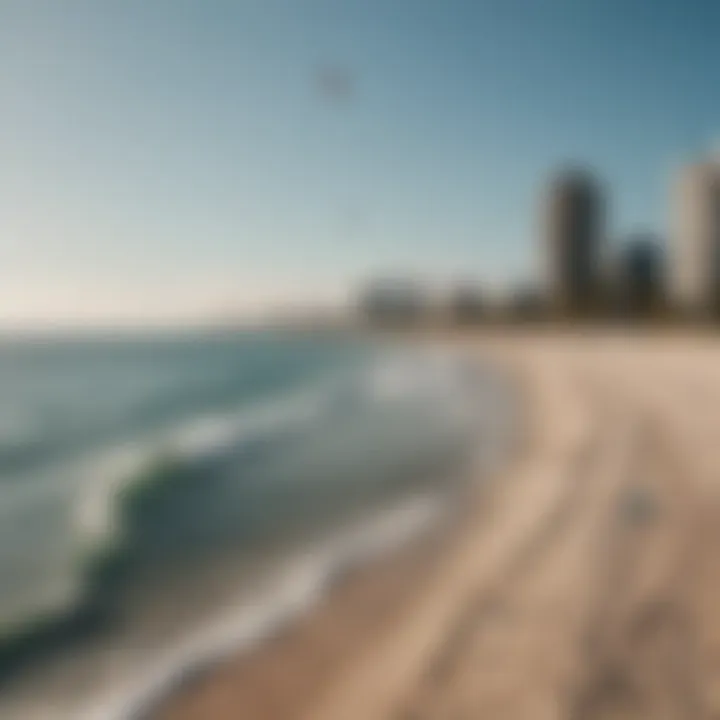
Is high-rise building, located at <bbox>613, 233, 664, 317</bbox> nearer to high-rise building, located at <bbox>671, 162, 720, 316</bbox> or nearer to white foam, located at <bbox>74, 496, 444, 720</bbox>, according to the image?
high-rise building, located at <bbox>671, 162, 720, 316</bbox>

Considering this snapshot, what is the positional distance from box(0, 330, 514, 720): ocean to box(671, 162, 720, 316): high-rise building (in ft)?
168

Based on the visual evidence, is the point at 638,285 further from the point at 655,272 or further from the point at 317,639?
the point at 317,639

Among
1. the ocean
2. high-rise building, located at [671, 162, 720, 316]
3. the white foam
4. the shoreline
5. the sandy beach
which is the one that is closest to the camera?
the sandy beach

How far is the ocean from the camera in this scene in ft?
16.2

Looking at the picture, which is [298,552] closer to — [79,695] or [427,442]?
[79,695]

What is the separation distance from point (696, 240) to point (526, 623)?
7298cm

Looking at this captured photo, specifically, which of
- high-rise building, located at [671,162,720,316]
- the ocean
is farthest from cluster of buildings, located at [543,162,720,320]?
the ocean

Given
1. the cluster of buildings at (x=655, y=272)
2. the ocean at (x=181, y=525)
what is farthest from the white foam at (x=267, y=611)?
the cluster of buildings at (x=655, y=272)

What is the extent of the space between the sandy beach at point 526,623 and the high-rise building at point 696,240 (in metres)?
56.9

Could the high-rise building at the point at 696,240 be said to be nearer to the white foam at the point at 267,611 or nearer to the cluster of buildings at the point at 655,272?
the cluster of buildings at the point at 655,272

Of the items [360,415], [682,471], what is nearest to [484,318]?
[360,415]

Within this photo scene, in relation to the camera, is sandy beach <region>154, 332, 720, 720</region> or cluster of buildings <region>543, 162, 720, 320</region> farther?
cluster of buildings <region>543, 162, 720, 320</region>

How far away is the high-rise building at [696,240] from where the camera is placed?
210 feet

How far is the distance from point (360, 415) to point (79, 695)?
49.8 feet
